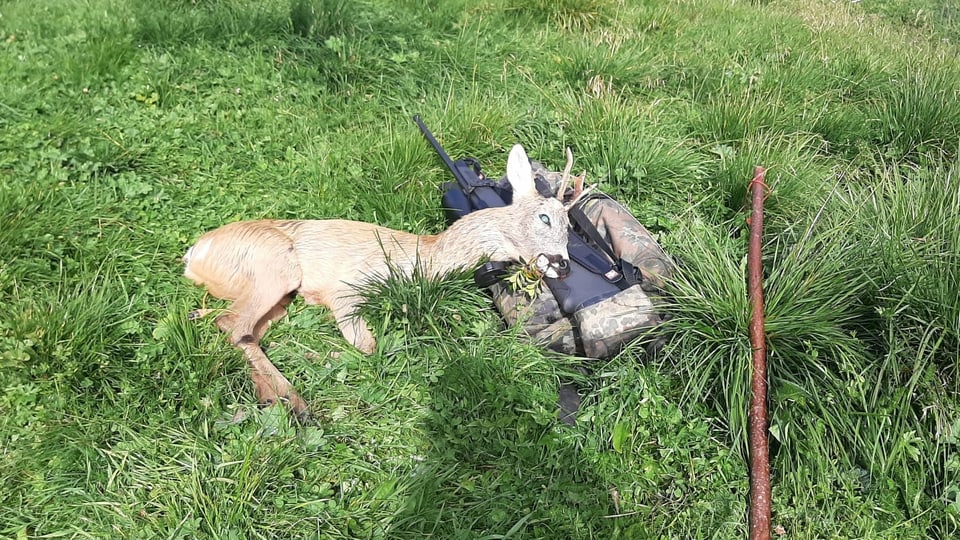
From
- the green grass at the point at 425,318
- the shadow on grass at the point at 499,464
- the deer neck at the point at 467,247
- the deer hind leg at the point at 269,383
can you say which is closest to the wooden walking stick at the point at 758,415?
the green grass at the point at 425,318

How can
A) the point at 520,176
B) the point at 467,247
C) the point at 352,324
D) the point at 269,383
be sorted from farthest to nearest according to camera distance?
1. the point at 520,176
2. the point at 467,247
3. the point at 352,324
4. the point at 269,383

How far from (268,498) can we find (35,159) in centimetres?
302

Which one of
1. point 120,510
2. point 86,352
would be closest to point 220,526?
point 120,510

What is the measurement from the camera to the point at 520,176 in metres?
3.94

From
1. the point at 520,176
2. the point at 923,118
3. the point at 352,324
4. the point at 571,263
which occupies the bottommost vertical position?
the point at 352,324

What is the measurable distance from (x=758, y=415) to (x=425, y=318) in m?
1.68

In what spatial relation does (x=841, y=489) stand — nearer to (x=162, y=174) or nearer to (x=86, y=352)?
(x=86, y=352)

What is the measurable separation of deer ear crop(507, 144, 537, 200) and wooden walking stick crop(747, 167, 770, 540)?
4.32 ft

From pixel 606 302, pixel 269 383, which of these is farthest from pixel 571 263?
pixel 269 383

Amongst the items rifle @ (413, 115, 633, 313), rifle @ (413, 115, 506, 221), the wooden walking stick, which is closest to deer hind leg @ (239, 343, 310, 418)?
rifle @ (413, 115, 633, 313)

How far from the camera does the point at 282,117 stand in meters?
4.97

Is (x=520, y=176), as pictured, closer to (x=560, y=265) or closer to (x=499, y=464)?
(x=560, y=265)

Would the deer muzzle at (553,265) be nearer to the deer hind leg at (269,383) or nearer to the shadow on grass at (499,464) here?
the shadow on grass at (499,464)

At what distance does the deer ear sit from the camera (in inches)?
154
